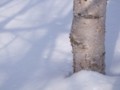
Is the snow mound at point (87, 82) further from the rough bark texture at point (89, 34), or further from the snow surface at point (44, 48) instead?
the rough bark texture at point (89, 34)

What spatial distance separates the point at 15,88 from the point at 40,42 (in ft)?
3.33

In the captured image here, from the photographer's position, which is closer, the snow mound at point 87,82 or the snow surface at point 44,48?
the snow mound at point 87,82

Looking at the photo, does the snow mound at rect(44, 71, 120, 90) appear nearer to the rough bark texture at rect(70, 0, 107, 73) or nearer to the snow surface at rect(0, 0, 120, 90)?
the snow surface at rect(0, 0, 120, 90)

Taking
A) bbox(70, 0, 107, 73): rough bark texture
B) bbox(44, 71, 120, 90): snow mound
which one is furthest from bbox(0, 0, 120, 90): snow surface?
bbox(70, 0, 107, 73): rough bark texture

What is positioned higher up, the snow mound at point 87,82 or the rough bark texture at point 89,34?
the rough bark texture at point 89,34

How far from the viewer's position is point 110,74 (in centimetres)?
282

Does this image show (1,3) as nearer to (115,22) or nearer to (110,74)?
(115,22)

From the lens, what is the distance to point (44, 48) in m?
3.45

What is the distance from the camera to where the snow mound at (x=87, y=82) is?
2426 mm

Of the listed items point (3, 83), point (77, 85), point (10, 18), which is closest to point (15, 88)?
point (3, 83)

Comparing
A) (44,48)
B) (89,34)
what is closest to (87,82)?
(89,34)

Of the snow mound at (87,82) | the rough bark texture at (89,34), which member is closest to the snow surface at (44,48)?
the snow mound at (87,82)

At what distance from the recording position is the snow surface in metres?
2.59

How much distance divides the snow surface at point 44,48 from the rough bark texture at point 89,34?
115mm
